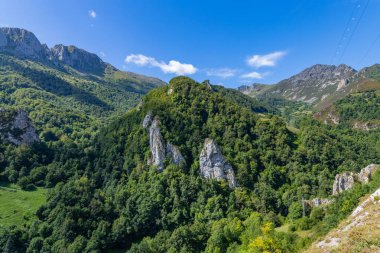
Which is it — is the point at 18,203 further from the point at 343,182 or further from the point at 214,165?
the point at 343,182

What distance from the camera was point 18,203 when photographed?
103062mm

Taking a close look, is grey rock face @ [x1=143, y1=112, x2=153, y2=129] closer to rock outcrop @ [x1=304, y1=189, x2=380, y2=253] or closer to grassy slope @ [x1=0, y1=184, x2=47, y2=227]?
grassy slope @ [x1=0, y1=184, x2=47, y2=227]

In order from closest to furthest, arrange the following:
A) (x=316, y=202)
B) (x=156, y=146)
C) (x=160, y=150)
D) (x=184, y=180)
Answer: (x=316, y=202) → (x=184, y=180) → (x=160, y=150) → (x=156, y=146)

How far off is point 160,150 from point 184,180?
1802 centimetres

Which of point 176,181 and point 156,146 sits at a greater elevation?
point 156,146

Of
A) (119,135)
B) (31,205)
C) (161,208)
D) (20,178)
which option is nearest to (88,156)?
(119,135)

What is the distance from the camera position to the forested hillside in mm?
80938

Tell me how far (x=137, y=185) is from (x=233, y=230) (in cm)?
5092

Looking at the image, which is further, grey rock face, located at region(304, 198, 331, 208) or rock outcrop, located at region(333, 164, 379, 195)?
grey rock face, located at region(304, 198, 331, 208)

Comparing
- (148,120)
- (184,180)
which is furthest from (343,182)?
(148,120)

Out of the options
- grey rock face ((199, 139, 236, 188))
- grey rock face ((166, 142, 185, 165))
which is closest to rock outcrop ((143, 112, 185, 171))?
grey rock face ((166, 142, 185, 165))

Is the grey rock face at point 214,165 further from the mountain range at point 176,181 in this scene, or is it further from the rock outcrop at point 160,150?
the rock outcrop at point 160,150

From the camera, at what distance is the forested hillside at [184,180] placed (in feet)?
266

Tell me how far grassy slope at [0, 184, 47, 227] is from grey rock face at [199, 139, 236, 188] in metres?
66.5
